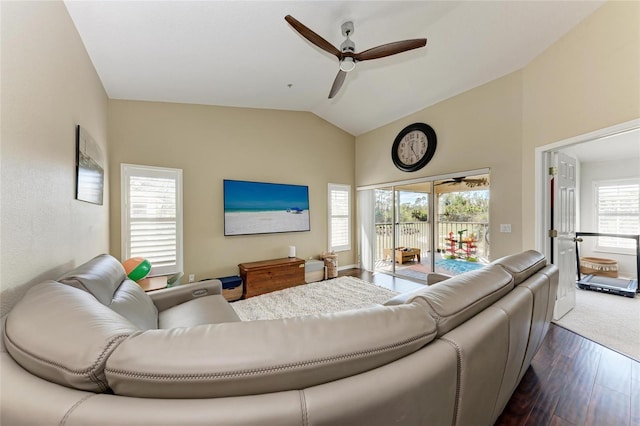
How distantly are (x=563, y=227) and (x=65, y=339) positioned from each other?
4.34 m

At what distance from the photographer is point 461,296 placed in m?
1.03

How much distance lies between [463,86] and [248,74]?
120 inches

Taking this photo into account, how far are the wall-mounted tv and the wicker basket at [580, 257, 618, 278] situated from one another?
16.8ft

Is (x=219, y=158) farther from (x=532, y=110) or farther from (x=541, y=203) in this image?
(x=541, y=203)

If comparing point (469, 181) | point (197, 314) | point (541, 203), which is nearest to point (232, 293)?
point (197, 314)

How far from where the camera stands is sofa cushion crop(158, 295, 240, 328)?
1.75 meters

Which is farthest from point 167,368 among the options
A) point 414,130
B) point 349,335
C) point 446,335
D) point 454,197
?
point 414,130

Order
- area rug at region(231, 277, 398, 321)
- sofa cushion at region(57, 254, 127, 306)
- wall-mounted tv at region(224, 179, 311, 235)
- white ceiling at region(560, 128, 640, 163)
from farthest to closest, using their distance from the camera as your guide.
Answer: wall-mounted tv at region(224, 179, 311, 235), white ceiling at region(560, 128, 640, 163), area rug at region(231, 277, 398, 321), sofa cushion at region(57, 254, 127, 306)

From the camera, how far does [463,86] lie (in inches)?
141

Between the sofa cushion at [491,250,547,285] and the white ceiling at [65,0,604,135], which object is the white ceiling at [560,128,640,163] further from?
the sofa cushion at [491,250,547,285]

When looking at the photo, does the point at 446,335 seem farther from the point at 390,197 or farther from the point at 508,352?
the point at 390,197

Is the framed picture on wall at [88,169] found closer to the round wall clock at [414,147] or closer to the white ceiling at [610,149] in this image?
the round wall clock at [414,147]

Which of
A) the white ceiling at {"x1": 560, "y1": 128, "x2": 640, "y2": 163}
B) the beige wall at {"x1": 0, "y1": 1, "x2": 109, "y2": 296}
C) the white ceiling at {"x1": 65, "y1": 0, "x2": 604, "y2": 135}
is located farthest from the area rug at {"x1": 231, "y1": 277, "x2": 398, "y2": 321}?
the white ceiling at {"x1": 560, "y1": 128, "x2": 640, "y2": 163}

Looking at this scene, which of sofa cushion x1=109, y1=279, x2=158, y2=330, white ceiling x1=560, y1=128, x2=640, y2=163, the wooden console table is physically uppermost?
white ceiling x1=560, y1=128, x2=640, y2=163
